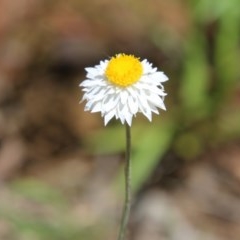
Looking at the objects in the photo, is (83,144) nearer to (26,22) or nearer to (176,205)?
(176,205)

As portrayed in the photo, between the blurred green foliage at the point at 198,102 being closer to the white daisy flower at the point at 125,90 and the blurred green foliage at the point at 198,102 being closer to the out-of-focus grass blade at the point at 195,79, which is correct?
the out-of-focus grass blade at the point at 195,79

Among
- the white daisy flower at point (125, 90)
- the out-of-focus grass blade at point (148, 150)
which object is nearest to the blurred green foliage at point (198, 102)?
the out-of-focus grass blade at point (148, 150)

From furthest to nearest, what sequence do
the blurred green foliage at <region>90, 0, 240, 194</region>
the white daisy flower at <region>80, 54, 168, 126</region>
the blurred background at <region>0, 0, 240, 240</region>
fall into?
the blurred green foliage at <region>90, 0, 240, 194</region> < the blurred background at <region>0, 0, 240, 240</region> < the white daisy flower at <region>80, 54, 168, 126</region>

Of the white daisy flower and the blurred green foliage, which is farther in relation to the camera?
the blurred green foliage

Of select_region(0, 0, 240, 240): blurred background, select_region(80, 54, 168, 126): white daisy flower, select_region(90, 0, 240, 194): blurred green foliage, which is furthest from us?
select_region(90, 0, 240, 194): blurred green foliage

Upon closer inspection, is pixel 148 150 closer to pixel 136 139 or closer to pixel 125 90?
Result: pixel 136 139

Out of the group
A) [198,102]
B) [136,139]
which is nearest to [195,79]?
[198,102]

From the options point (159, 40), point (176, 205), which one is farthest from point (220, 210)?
point (159, 40)

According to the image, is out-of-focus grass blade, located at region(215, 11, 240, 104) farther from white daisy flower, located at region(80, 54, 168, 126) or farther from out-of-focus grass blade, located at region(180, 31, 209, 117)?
white daisy flower, located at region(80, 54, 168, 126)

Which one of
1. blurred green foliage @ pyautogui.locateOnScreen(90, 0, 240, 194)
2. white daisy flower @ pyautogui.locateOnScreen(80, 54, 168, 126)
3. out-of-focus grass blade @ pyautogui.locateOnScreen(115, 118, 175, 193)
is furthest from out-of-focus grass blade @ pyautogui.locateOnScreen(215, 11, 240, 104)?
white daisy flower @ pyautogui.locateOnScreen(80, 54, 168, 126)
